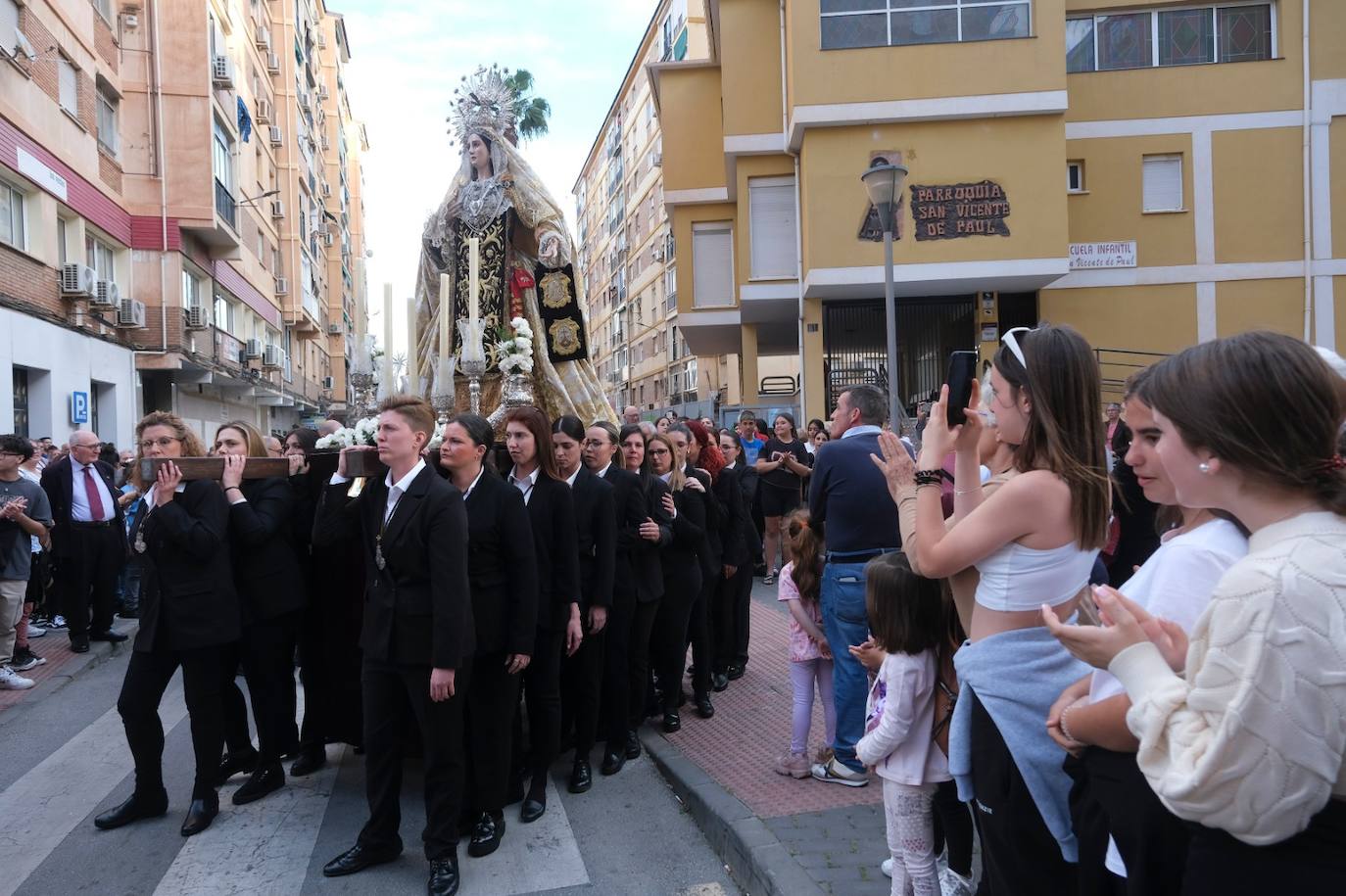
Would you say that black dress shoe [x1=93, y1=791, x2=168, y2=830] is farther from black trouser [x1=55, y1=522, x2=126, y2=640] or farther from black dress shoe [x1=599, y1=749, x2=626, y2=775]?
black trouser [x1=55, y1=522, x2=126, y2=640]

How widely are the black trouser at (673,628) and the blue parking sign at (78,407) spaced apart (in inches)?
593

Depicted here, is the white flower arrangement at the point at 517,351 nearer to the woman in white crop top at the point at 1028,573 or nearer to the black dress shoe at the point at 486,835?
the black dress shoe at the point at 486,835

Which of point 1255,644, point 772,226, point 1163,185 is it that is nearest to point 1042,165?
point 1163,185

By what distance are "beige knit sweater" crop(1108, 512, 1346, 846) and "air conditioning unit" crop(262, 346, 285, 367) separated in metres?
32.6

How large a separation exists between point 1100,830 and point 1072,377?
114cm

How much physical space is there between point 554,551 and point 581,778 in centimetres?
131

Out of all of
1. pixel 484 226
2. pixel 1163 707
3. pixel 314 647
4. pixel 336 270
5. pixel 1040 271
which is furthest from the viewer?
pixel 336 270

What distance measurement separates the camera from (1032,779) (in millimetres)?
2426

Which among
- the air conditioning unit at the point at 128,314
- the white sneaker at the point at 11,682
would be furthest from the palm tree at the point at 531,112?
the white sneaker at the point at 11,682

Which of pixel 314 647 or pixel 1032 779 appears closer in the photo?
pixel 1032 779

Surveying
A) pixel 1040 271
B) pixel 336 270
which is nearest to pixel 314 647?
pixel 1040 271

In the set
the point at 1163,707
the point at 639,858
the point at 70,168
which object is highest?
the point at 70,168

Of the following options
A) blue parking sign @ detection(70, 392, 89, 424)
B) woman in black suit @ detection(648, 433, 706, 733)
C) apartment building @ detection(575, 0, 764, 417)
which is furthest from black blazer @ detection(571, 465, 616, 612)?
apartment building @ detection(575, 0, 764, 417)

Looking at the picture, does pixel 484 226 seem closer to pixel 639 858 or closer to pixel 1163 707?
pixel 639 858
